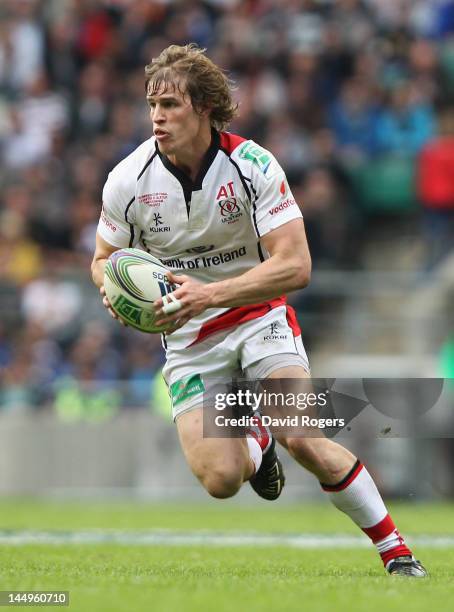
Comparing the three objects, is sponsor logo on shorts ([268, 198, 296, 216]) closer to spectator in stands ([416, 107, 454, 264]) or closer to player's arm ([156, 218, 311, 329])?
player's arm ([156, 218, 311, 329])

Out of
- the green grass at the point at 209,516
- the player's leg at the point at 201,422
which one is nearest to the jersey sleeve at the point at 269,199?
the player's leg at the point at 201,422

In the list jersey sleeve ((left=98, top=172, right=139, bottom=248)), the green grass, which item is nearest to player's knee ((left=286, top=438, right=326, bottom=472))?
jersey sleeve ((left=98, top=172, right=139, bottom=248))

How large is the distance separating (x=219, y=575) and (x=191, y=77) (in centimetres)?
254

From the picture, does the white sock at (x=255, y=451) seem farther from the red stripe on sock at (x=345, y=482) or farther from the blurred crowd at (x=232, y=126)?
the blurred crowd at (x=232, y=126)

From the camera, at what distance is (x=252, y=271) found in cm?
678

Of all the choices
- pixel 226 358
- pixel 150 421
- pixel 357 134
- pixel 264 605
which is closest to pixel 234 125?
pixel 357 134

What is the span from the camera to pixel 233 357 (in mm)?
7426

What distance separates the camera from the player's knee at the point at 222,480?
702 centimetres

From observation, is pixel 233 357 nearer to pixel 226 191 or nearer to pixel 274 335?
pixel 274 335

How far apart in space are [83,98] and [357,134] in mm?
3778

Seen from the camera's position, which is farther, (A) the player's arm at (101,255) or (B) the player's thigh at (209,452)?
(A) the player's arm at (101,255)

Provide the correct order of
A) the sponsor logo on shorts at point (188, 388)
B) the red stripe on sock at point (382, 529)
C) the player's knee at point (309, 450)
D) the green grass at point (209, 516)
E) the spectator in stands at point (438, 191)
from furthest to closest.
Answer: the spectator in stands at point (438, 191), the green grass at point (209, 516), the sponsor logo on shorts at point (188, 388), the red stripe on sock at point (382, 529), the player's knee at point (309, 450)

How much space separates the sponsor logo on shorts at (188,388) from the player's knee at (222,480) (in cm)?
52

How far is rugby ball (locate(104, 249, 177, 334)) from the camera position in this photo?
259 inches
